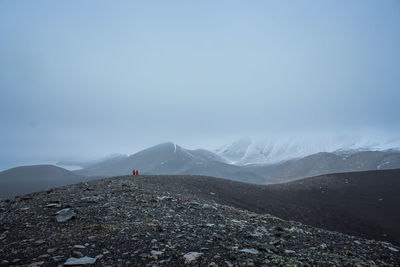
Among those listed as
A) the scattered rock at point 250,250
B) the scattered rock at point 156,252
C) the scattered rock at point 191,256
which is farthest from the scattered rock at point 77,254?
the scattered rock at point 250,250

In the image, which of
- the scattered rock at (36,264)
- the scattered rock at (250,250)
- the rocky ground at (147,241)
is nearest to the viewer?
the scattered rock at (36,264)

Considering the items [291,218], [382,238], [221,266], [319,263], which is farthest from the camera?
[291,218]

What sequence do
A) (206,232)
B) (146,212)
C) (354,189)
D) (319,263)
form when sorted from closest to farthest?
(319,263) < (206,232) < (146,212) < (354,189)

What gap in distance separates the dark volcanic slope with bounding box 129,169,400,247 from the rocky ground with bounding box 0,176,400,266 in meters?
9.26

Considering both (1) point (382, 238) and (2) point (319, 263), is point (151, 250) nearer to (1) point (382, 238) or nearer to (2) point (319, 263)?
(2) point (319, 263)

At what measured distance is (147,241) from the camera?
620 centimetres

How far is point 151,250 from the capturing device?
5.62 m

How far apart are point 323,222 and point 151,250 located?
894 inches

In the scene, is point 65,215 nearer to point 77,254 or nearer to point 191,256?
point 77,254

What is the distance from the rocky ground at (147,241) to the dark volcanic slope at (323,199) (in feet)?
30.4

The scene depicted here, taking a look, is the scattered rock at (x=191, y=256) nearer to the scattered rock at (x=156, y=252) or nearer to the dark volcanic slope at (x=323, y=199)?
the scattered rock at (x=156, y=252)

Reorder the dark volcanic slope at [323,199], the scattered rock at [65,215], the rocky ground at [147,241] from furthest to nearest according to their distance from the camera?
1. the dark volcanic slope at [323,199]
2. the scattered rock at [65,215]
3. the rocky ground at [147,241]

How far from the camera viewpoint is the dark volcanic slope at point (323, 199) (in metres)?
21.3

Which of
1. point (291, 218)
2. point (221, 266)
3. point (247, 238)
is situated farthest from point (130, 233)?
point (291, 218)
